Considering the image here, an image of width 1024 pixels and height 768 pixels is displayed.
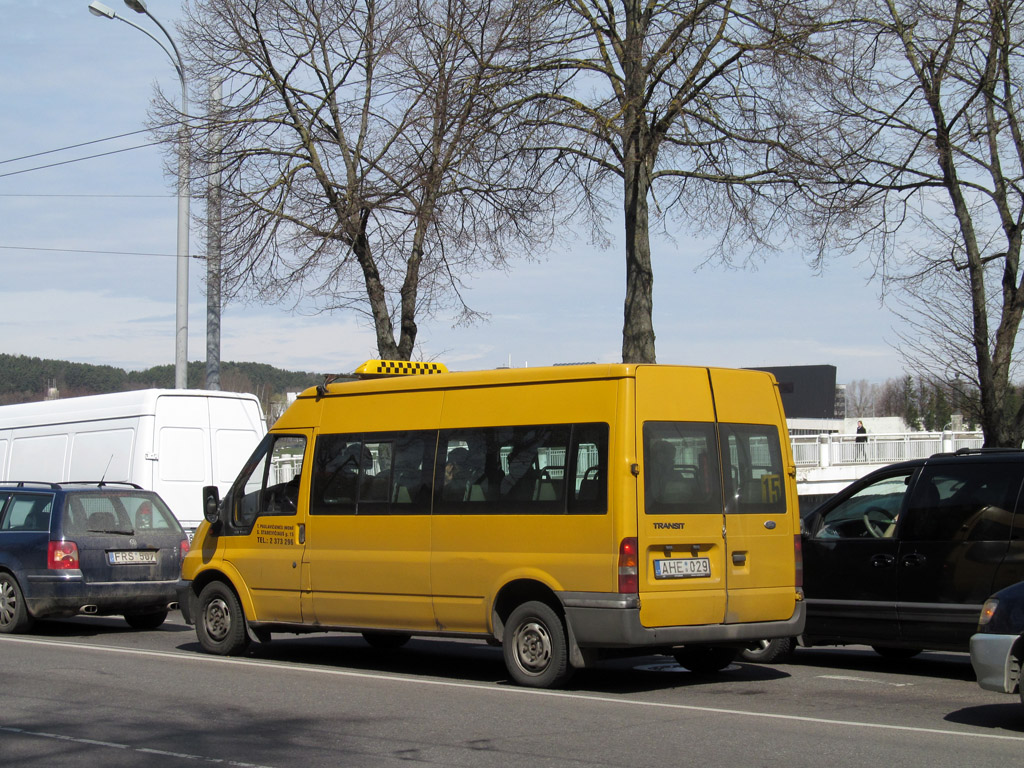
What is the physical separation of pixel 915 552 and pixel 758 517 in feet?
5.34

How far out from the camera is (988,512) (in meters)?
9.87

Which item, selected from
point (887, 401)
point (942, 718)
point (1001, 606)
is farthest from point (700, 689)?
point (887, 401)

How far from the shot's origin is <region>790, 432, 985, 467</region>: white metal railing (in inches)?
1185

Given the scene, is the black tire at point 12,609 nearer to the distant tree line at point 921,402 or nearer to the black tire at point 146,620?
the black tire at point 146,620

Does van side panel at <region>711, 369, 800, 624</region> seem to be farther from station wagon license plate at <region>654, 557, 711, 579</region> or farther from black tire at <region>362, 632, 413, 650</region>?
black tire at <region>362, 632, 413, 650</region>

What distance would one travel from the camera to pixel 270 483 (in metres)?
11.5

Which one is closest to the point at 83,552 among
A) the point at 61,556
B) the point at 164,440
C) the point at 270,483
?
the point at 61,556

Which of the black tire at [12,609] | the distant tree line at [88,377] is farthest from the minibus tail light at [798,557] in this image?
the distant tree line at [88,377]

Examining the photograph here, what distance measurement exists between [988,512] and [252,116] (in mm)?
14194

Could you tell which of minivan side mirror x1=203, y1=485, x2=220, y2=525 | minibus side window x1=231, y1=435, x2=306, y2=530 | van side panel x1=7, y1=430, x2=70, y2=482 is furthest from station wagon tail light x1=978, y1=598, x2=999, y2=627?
van side panel x1=7, y1=430, x2=70, y2=482

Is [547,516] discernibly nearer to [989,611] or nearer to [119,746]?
[989,611]

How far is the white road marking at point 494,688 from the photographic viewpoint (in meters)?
7.78

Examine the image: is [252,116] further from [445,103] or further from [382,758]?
[382,758]

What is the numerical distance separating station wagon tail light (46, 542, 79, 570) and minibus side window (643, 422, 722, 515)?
24.4 ft
